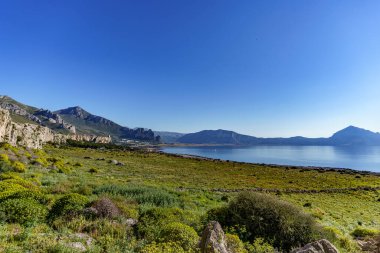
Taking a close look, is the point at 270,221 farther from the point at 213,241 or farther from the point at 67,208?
the point at 67,208

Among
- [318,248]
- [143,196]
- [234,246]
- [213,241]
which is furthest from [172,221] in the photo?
[143,196]

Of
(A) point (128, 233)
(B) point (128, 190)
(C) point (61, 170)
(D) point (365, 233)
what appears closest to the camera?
(A) point (128, 233)

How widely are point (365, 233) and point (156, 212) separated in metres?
16.1

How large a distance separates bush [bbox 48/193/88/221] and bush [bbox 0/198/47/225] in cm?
49

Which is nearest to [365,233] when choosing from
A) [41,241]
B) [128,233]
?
[128,233]

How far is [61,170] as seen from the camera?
32.3 meters

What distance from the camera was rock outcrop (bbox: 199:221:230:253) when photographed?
6.75m

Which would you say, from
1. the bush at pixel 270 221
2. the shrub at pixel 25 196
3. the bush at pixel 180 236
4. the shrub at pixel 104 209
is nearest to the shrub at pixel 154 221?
the bush at pixel 180 236

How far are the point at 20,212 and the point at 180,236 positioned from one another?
6.06 meters

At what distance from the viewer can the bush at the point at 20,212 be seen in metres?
8.66

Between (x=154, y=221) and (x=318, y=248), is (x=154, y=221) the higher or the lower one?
the lower one

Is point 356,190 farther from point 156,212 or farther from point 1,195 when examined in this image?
point 1,195

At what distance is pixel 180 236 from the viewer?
7566mm

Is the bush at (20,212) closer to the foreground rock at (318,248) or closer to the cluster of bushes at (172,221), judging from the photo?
the cluster of bushes at (172,221)
